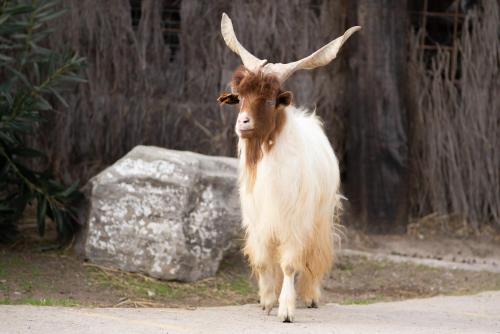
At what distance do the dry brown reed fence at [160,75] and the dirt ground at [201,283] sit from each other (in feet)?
5.73

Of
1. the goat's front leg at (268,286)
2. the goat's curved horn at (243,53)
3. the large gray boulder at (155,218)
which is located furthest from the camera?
the large gray boulder at (155,218)

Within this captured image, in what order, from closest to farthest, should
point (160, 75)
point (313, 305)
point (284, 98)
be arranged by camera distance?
point (284, 98) → point (313, 305) → point (160, 75)

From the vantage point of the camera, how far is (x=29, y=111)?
10.5 meters

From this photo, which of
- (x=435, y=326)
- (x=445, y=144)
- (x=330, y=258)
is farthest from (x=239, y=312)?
(x=445, y=144)

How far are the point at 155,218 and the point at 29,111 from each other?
169 centimetres

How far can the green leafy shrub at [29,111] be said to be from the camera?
10.5m

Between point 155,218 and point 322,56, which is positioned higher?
point 322,56

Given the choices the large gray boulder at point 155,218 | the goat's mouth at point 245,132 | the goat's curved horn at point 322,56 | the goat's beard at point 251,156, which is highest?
the goat's curved horn at point 322,56

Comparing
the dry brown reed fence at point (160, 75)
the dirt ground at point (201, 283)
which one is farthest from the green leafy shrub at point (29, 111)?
the dry brown reed fence at point (160, 75)

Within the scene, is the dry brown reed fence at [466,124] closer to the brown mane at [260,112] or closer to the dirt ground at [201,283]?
the dirt ground at [201,283]

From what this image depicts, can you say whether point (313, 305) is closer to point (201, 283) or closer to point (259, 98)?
point (201, 283)

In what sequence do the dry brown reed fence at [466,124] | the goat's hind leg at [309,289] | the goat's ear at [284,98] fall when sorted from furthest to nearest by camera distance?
the dry brown reed fence at [466,124] → the goat's hind leg at [309,289] → the goat's ear at [284,98]

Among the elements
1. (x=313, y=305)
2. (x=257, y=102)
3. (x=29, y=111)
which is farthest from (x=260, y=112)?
(x=29, y=111)

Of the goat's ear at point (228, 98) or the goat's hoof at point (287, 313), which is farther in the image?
the goat's ear at point (228, 98)
